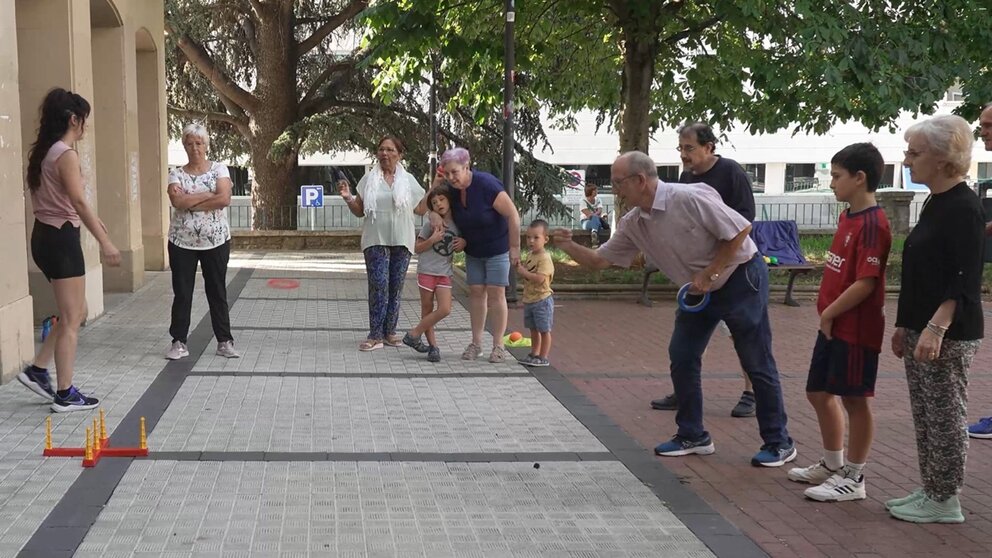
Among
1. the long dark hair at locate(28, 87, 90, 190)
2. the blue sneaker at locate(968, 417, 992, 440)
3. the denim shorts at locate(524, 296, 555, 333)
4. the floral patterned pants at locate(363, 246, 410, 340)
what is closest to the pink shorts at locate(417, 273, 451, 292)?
the floral patterned pants at locate(363, 246, 410, 340)

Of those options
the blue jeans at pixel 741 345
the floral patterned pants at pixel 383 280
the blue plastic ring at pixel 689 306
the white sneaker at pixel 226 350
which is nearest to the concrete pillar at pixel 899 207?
the floral patterned pants at pixel 383 280

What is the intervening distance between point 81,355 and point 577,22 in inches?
412

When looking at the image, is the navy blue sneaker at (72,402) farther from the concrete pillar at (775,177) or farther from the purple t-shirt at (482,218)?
the concrete pillar at (775,177)

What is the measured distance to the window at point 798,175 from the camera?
46.8 metres

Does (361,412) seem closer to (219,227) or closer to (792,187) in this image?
(219,227)

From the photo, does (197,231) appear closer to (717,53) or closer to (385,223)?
(385,223)

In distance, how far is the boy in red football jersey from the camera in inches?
193

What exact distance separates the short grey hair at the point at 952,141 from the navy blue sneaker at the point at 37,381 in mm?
5308

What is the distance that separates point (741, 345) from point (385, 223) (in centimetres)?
405

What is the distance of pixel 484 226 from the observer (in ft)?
27.4

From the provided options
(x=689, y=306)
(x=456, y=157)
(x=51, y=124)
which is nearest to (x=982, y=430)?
(x=689, y=306)

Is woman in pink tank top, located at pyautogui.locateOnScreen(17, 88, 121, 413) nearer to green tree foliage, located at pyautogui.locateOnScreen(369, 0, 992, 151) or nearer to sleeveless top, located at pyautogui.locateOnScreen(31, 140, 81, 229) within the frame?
sleeveless top, located at pyautogui.locateOnScreen(31, 140, 81, 229)

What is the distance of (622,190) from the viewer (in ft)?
17.8

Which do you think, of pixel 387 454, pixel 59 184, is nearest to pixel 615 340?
pixel 387 454
